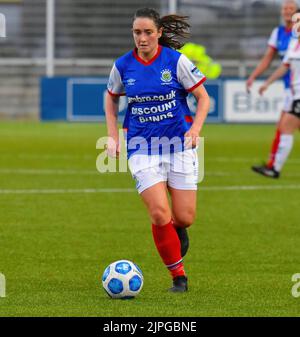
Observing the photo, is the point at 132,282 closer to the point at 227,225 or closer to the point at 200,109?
the point at 200,109

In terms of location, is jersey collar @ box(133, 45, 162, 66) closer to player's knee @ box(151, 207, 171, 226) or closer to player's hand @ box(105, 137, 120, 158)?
player's hand @ box(105, 137, 120, 158)

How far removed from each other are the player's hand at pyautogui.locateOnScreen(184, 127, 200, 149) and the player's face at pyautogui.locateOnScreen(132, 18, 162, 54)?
2.07ft

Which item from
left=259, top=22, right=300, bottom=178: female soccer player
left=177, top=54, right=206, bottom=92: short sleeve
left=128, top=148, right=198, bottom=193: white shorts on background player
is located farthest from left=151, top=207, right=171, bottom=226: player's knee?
left=259, top=22, right=300, bottom=178: female soccer player

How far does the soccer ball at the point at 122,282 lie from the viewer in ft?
24.4

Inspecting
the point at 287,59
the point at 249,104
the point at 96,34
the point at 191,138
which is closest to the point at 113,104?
the point at 191,138

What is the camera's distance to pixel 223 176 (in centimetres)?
1650

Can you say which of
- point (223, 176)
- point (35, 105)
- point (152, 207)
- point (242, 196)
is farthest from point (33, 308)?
point (35, 105)

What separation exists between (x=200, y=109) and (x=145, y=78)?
438 millimetres

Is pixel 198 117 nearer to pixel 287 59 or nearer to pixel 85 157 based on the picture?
pixel 287 59

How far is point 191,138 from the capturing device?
25.2 ft

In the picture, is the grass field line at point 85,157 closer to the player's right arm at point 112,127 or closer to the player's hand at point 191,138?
the player's right arm at point 112,127

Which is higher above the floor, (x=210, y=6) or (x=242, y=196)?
(x=210, y=6)

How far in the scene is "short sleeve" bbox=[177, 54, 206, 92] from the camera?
26.0 ft

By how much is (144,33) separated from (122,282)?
169cm
